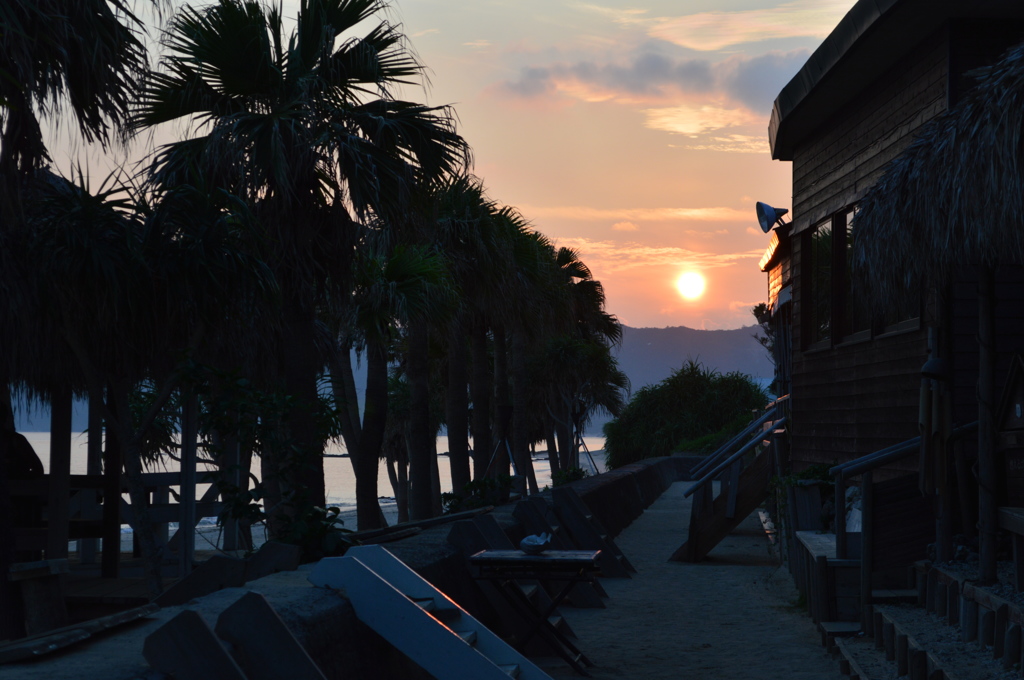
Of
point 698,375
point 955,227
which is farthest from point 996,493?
point 698,375

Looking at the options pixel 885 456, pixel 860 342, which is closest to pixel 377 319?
pixel 860 342

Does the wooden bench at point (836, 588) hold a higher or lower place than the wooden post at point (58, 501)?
lower

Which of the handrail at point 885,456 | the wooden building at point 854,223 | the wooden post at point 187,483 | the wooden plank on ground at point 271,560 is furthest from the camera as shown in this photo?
the wooden post at point 187,483

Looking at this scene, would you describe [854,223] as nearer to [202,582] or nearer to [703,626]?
[703,626]

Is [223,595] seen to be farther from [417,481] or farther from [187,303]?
[417,481]

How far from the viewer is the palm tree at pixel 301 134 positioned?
→ 9.98m

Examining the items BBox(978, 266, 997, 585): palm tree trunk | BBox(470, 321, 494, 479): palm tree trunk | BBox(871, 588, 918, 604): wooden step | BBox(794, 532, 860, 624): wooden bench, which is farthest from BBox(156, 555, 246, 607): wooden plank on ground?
BBox(470, 321, 494, 479): palm tree trunk

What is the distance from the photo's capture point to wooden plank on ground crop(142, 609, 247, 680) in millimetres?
3014

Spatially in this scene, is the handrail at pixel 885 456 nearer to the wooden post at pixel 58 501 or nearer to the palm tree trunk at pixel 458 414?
the wooden post at pixel 58 501

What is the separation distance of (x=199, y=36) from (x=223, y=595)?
712 cm

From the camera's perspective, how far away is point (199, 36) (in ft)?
32.8

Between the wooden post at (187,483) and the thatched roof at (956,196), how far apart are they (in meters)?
6.10

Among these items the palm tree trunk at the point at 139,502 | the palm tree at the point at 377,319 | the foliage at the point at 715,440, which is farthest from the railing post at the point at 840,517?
the foliage at the point at 715,440

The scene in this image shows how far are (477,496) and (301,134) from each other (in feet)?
19.3
